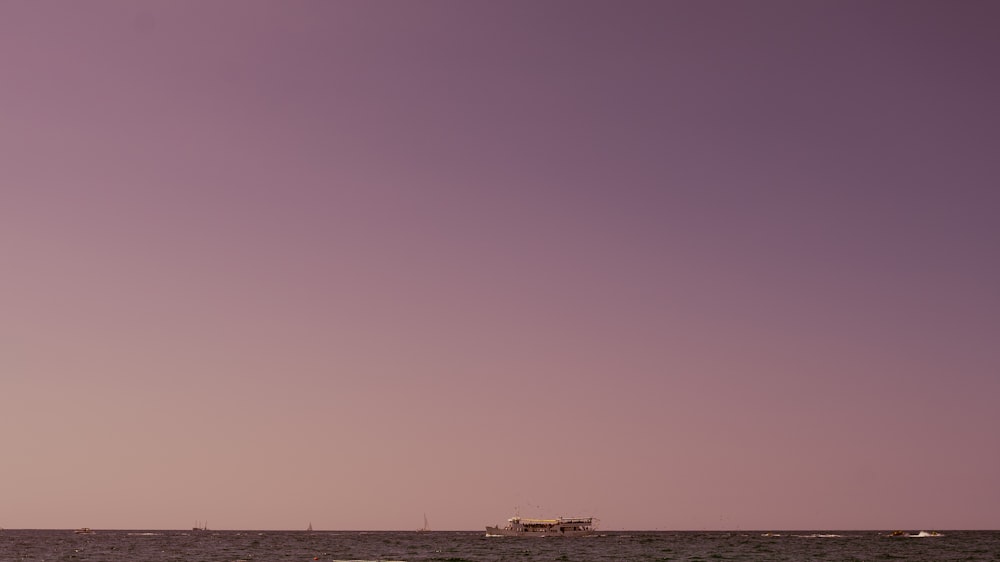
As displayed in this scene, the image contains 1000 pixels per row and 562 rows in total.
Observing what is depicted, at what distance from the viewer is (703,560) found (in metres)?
161

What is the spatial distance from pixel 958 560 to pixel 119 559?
145177 mm

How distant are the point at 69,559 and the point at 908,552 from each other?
161m

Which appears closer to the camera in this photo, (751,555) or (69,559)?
(69,559)

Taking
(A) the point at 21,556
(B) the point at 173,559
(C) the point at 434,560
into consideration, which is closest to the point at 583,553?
(C) the point at 434,560

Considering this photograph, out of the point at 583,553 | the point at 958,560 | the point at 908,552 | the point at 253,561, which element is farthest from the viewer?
the point at 908,552

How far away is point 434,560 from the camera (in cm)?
15650

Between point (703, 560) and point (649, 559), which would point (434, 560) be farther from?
point (703, 560)

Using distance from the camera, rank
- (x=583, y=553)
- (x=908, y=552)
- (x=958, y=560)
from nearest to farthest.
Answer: (x=958, y=560)
(x=583, y=553)
(x=908, y=552)

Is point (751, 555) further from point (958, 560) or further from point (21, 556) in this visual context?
point (21, 556)

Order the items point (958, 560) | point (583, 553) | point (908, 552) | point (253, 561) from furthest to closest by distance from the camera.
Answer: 1. point (908, 552)
2. point (583, 553)
3. point (958, 560)
4. point (253, 561)

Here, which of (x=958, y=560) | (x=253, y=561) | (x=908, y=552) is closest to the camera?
(x=253, y=561)

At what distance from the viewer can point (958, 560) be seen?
16088 cm

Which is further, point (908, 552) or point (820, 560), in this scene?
point (908, 552)

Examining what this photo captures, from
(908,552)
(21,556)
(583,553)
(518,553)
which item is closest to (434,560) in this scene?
(518,553)
